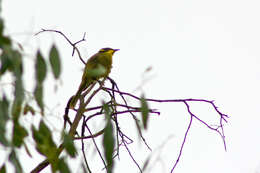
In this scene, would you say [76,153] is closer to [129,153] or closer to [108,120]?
[108,120]

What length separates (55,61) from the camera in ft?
5.00

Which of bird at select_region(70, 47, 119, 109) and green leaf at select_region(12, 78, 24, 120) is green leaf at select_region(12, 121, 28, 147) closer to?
green leaf at select_region(12, 78, 24, 120)

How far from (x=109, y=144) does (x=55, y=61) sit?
0.30 metres

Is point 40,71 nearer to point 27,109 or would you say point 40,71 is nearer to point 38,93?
point 38,93

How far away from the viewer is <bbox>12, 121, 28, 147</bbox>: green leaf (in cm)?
145

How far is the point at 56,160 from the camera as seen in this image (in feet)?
5.13

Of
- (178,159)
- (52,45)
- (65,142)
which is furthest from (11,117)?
(178,159)

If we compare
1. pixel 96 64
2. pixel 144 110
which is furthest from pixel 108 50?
pixel 144 110

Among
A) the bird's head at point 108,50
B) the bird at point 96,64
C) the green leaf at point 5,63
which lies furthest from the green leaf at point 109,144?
the bird's head at point 108,50

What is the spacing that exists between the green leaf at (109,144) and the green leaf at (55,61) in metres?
0.24

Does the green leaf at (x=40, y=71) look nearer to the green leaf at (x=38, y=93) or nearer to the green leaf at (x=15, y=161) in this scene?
the green leaf at (x=38, y=93)

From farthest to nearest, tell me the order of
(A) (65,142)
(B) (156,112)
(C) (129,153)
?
(C) (129,153), (B) (156,112), (A) (65,142)

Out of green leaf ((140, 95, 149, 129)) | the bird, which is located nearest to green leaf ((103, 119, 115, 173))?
green leaf ((140, 95, 149, 129))

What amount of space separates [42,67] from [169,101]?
69cm
